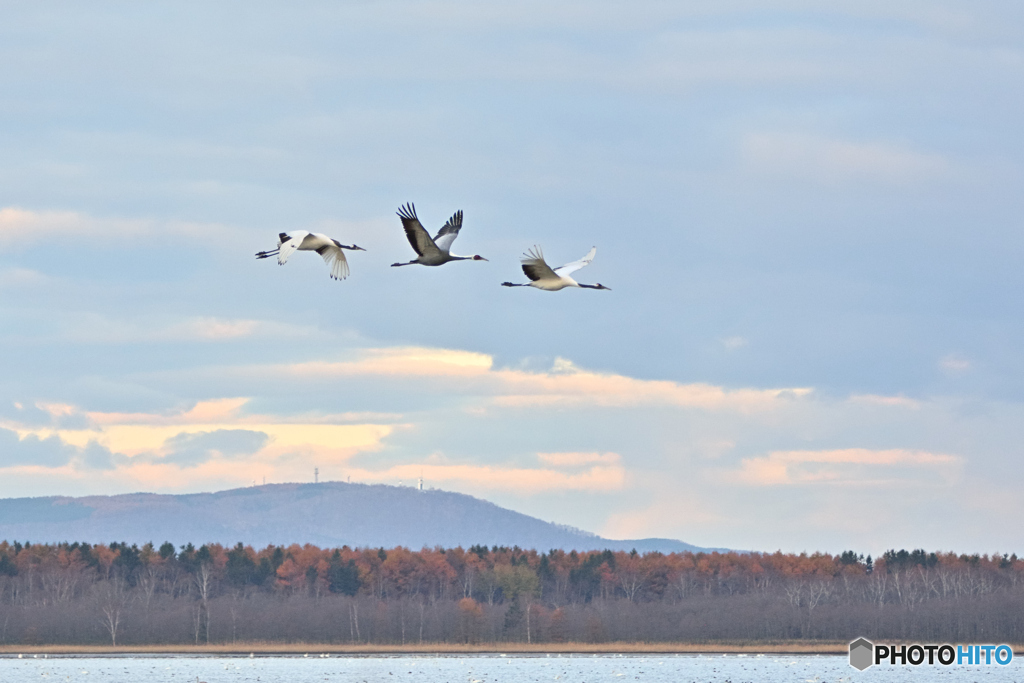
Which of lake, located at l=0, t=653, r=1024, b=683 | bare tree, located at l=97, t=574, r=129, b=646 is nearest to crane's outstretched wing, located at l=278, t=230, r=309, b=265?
lake, located at l=0, t=653, r=1024, b=683

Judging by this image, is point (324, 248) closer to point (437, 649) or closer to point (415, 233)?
point (415, 233)

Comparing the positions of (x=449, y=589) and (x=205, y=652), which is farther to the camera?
(x=449, y=589)

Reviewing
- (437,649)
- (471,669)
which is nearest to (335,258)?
(471,669)

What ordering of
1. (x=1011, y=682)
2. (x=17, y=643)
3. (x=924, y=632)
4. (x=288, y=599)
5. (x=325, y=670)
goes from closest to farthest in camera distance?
(x=1011, y=682) → (x=325, y=670) → (x=924, y=632) → (x=17, y=643) → (x=288, y=599)

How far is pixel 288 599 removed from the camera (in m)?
187

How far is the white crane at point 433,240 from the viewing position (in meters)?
44.0

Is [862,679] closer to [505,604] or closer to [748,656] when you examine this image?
[748,656]

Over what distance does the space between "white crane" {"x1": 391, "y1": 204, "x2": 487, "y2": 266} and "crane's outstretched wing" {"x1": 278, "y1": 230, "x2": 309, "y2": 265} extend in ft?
10.2

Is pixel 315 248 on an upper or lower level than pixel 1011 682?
upper

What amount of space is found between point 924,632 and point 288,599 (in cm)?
7777

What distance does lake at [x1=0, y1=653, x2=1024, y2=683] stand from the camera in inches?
4540

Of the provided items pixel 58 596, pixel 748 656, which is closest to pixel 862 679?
pixel 748 656

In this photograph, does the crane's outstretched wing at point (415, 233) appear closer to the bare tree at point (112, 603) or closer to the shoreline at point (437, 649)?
the shoreline at point (437, 649)

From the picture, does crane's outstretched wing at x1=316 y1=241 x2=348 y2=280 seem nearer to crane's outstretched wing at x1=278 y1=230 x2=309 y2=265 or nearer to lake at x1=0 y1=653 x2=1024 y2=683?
crane's outstretched wing at x1=278 y1=230 x2=309 y2=265
